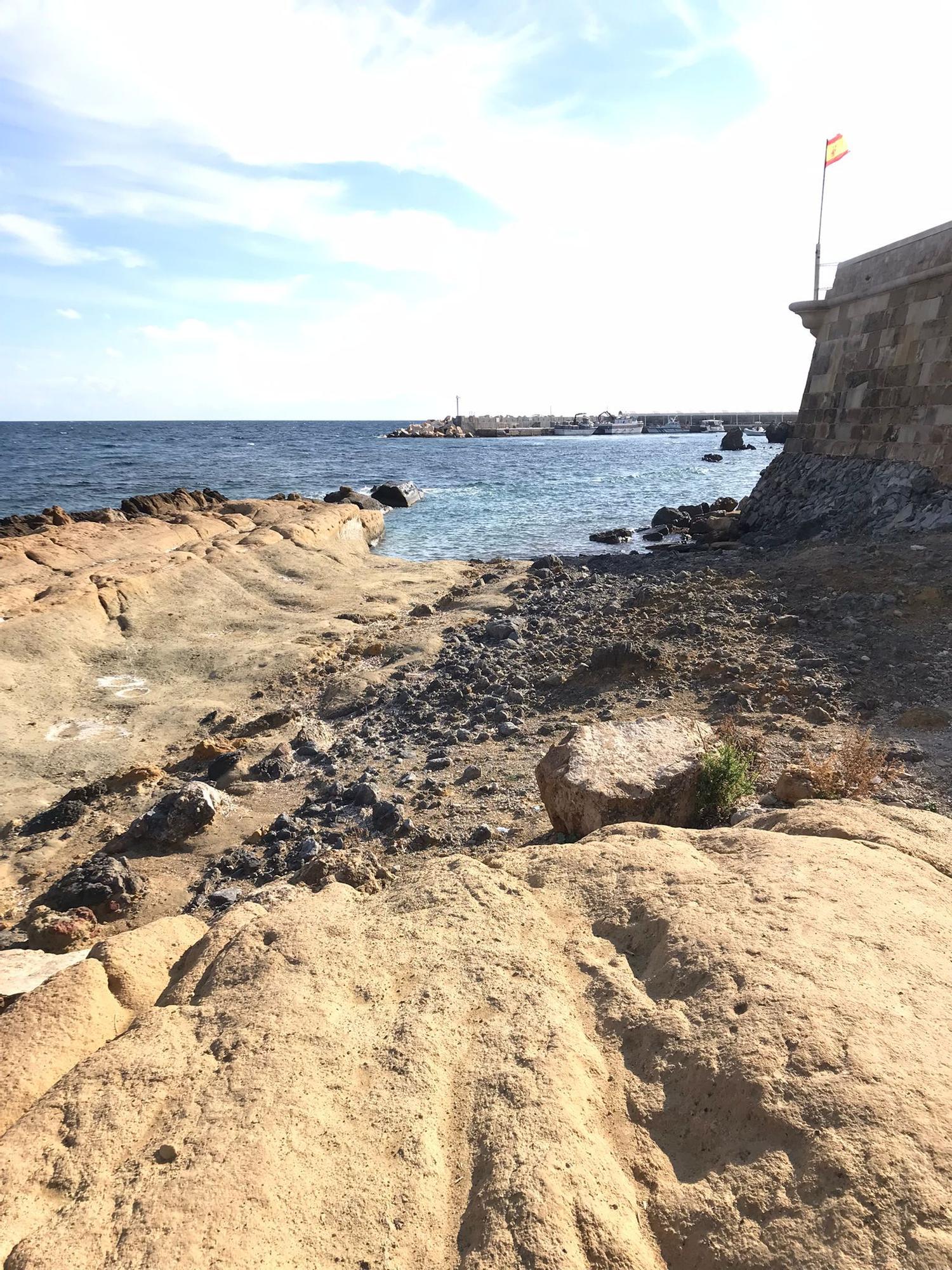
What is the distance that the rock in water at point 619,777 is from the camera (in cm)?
483

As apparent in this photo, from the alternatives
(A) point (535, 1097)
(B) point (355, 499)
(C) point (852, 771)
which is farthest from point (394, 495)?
(A) point (535, 1097)

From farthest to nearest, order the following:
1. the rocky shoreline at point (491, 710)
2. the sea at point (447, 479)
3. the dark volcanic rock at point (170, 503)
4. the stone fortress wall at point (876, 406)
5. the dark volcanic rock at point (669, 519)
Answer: the sea at point (447, 479), the dark volcanic rock at point (669, 519), the dark volcanic rock at point (170, 503), the stone fortress wall at point (876, 406), the rocky shoreline at point (491, 710)

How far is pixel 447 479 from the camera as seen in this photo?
42688 mm

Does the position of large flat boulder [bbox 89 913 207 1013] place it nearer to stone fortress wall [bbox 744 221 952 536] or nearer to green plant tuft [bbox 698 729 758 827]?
green plant tuft [bbox 698 729 758 827]

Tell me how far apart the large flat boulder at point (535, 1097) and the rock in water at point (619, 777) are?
1240 mm

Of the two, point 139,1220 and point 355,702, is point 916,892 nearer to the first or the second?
point 139,1220

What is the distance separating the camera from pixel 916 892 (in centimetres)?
342

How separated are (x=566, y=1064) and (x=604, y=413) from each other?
394 feet

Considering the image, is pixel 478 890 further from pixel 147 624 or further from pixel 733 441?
pixel 733 441

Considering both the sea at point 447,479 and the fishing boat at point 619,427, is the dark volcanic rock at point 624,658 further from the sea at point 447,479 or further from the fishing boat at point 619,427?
the fishing boat at point 619,427

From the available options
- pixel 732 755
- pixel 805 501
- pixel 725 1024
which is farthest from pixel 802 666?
pixel 805 501

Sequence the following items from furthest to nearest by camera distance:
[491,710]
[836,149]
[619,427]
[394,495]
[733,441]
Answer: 1. [619,427]
2. [733,441]
3. [394,495]
4. [836,149]
5. [491,710]

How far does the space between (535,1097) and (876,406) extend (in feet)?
50.3

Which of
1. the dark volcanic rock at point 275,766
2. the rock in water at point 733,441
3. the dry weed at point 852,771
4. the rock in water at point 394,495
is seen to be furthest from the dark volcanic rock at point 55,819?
the rock in water at point 733,441
